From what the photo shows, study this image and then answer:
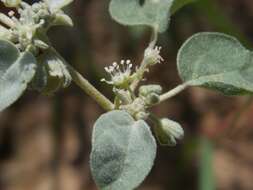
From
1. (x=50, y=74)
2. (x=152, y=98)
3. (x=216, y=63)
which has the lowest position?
(x=216, y=63)

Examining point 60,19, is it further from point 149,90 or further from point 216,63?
point 216,63

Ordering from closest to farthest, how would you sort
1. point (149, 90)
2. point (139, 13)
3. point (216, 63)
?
point (149, 90) → point (216, 63) → point (139, 13)

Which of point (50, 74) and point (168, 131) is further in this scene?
point (168, 131)

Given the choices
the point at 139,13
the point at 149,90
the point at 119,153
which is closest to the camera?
the point at 119,153

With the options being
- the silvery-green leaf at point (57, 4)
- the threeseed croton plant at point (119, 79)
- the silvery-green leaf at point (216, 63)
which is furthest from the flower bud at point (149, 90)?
the silvery-green leaf at point (57, 4)

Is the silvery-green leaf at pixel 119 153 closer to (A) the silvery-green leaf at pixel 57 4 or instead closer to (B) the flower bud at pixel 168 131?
(B) the flower bud at pixel 168 131

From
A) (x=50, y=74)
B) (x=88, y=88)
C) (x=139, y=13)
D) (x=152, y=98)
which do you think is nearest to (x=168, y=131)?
(x=152, y=98)

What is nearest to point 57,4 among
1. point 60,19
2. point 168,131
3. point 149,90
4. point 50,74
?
point 60,19

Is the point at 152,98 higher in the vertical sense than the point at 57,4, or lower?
lower
